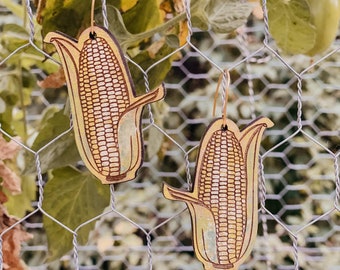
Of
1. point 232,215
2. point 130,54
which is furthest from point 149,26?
point 232,215

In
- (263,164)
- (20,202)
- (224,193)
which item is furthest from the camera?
(263,164)

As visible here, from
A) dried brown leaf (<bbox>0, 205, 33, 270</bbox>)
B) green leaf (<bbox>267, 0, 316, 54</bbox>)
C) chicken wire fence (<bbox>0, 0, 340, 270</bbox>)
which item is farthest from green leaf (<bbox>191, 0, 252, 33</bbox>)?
chicken wire fence (<bbox>0, 0, 340, 270</bbox>)

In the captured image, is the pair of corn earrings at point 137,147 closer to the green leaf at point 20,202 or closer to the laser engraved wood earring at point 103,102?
the laser engraved wood earring at point 103,102

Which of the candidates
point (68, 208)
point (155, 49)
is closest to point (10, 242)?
point (68, 208)

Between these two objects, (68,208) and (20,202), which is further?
(20,202)

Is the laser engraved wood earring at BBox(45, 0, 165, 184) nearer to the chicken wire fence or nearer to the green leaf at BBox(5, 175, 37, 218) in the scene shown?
the green leaf at BBox(5, 175, 37, 218)

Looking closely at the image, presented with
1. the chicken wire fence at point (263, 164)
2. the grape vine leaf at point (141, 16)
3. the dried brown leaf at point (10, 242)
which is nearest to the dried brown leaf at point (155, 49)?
the grape vine leaf at point (141, 16)

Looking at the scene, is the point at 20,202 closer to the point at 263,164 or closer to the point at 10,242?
the point at 10,242
